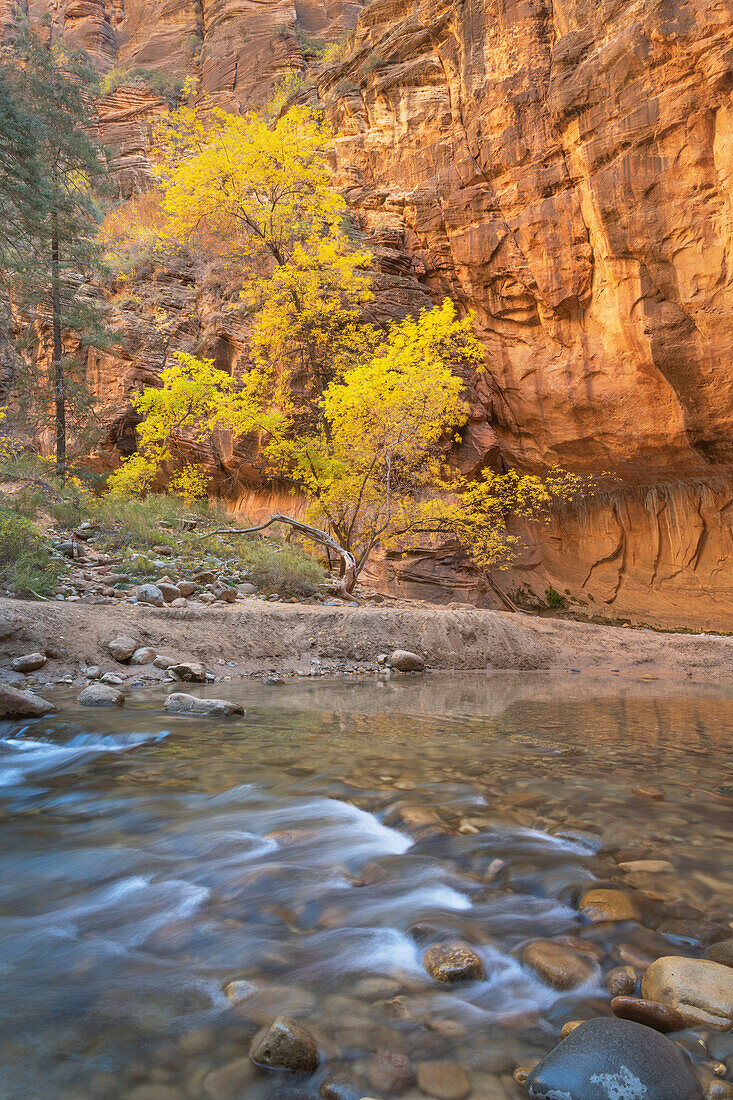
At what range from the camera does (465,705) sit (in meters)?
7.02

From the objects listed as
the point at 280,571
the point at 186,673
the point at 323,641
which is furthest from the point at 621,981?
the point at 280,571

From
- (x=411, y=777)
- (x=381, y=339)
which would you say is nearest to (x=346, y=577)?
(x=381, y=339)

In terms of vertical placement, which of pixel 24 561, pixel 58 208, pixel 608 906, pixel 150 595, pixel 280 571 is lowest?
pixel 608 906

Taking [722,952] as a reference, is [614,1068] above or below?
above

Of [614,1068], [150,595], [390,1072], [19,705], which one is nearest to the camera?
[614,1068]

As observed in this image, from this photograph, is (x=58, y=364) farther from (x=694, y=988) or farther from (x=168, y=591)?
(x=694, y=988)

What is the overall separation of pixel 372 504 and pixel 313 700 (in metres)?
6.76

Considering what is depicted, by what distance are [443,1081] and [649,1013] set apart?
0.62m

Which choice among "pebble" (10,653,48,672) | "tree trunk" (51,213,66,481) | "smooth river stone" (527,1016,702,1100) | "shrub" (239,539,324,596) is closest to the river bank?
"pebble" (10,653,48,672)

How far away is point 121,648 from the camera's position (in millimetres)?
7527

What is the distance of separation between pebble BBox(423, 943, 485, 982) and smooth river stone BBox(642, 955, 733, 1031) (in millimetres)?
508

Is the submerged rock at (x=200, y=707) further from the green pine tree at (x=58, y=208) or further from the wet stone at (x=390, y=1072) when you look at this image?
the green pine tree at (x=58, y=208)

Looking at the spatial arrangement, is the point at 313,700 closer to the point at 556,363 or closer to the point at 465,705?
the point at 465,705

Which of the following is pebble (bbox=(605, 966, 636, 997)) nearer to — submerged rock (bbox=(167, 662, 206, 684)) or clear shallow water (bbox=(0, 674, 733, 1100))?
clear shallow water (bbox=(0, 674, 733, 1100))
